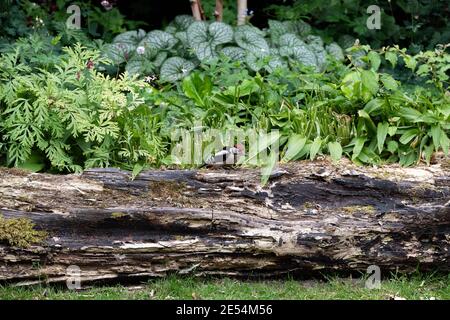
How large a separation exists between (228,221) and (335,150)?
1005 millimetres

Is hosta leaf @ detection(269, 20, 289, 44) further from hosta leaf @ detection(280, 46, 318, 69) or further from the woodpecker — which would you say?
the woodpecker

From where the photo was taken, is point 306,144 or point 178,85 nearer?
point 306,144

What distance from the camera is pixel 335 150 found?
512 centimetres

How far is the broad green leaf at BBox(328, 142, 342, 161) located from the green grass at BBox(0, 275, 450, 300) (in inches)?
34.1

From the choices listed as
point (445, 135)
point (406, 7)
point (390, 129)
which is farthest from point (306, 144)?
point (406, 7)

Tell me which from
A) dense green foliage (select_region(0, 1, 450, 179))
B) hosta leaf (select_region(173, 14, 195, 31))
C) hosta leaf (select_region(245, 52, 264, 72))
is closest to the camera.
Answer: dense green foliage (select_region(0, 1, 450, 179))

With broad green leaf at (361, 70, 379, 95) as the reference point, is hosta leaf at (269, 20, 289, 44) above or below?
above

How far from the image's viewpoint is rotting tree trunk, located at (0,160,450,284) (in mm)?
4625

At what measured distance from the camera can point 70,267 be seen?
4.63 metres

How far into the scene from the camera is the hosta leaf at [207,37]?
6633mm

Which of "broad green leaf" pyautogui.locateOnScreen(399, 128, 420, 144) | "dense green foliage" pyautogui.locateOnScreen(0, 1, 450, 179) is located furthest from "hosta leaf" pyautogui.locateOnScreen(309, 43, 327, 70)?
"broad green leaf" pyautogui.locateOnScreen(399, 128, 420, 144)

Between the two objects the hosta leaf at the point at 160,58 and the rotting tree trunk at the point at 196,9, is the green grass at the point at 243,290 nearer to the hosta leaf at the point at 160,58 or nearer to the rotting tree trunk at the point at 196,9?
the hosta leaf at the point at 160,58

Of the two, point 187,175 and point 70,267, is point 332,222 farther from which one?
point 70,267

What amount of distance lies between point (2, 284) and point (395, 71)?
14.0 ft
